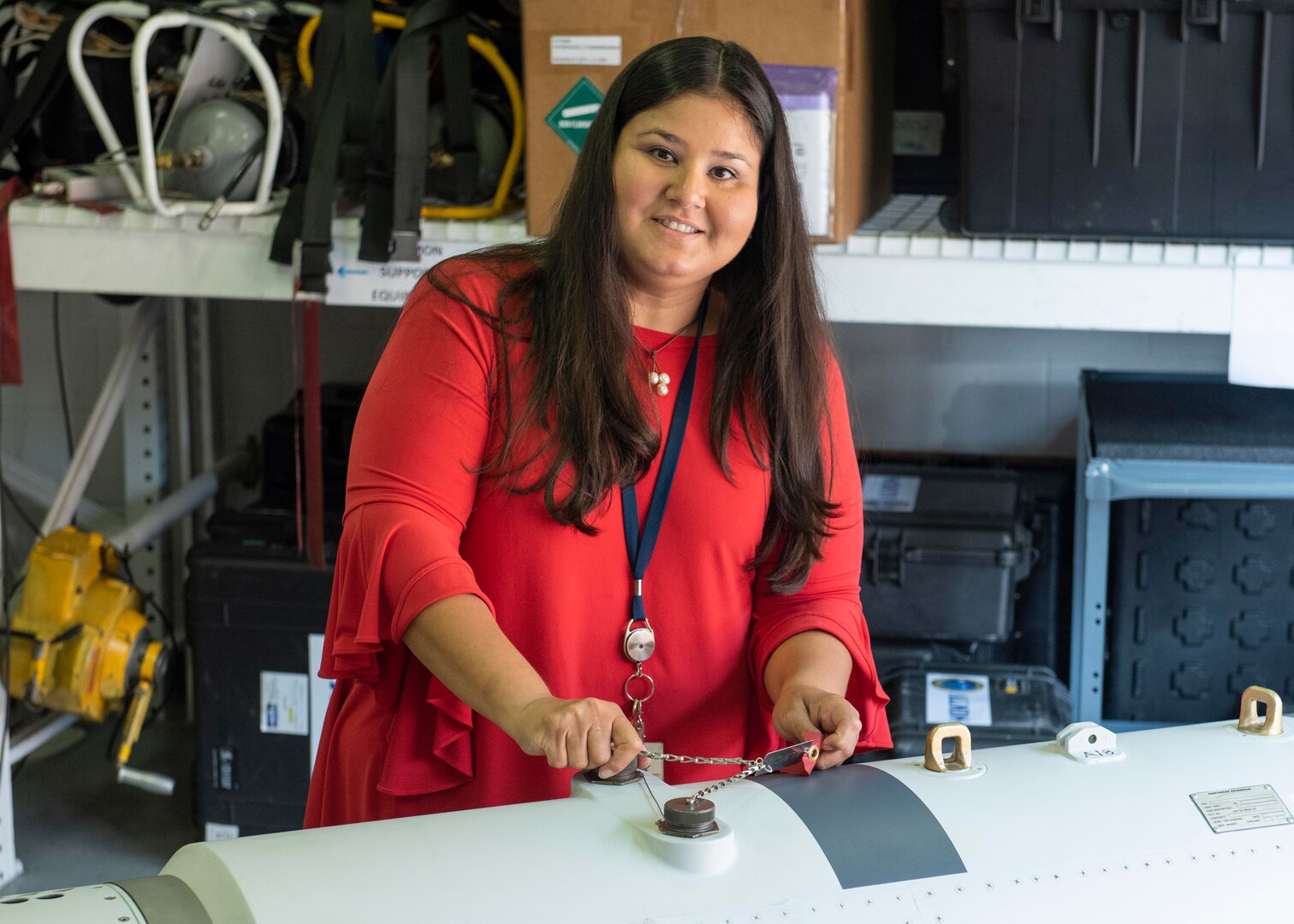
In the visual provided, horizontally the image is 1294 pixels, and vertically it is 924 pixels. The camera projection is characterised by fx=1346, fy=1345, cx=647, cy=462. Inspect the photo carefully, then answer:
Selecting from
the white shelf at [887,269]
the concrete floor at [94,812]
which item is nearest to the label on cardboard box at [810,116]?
the white shelf at [887,269]

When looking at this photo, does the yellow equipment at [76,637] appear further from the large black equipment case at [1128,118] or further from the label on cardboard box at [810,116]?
the large black equipment case at [1128,118]

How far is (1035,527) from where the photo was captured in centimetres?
236

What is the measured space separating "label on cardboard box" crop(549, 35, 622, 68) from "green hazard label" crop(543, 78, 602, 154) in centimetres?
3

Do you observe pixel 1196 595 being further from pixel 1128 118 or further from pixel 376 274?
pixel 376 274

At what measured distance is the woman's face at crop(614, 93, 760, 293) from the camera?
118 centimetres

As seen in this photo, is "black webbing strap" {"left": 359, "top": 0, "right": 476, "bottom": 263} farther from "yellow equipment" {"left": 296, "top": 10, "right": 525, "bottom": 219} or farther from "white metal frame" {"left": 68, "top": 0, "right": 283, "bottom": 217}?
"white metal frame" {"left": 68, "top": 0, "right": 283, "bottom": 217}

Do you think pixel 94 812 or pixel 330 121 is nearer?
pixel 330 121

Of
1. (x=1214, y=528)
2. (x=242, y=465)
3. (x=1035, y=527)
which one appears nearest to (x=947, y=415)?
(x=1035, y=527)

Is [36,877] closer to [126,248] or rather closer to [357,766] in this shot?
[126,248]

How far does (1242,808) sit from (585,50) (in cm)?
120

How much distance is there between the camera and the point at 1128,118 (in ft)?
5.65

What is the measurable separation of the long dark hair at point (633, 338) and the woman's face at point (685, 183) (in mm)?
16

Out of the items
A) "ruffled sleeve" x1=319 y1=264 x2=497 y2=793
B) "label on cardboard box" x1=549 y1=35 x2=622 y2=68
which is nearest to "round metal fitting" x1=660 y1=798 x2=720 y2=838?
"ruffled sleeve" x1=319 y1=264 x2=497 y2=793

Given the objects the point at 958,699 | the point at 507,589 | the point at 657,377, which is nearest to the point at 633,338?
the point at 657,377
